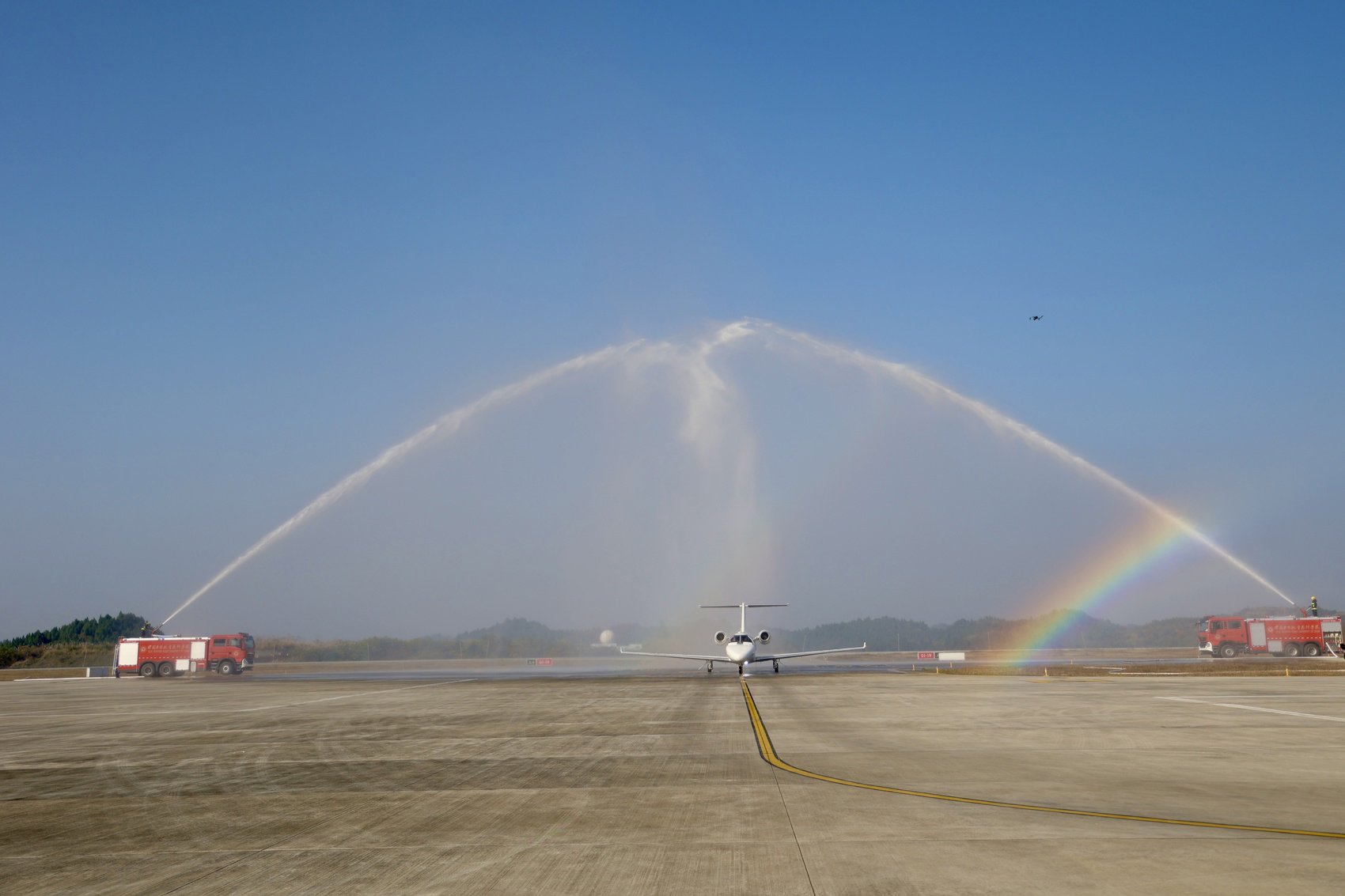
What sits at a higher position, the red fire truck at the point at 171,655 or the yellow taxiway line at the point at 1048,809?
the yellow taxiway line at the point at 1048,809

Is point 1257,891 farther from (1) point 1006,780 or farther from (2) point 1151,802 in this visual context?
(1) point 1006,780

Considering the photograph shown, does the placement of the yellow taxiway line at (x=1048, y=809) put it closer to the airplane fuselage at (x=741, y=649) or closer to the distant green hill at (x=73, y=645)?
the airplane fuselage at (x=741, y=649)

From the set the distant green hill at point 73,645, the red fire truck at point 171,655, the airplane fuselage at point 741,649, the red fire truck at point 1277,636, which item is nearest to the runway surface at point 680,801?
the airplane fuselage at point 741,649

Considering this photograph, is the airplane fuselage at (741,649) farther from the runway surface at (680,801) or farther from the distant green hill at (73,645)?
the distant green hill at (73,645)

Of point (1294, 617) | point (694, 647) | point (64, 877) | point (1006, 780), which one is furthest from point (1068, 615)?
point (64, 877)

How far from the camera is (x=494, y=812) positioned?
1360 centimetres

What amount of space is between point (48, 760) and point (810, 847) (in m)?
19.3

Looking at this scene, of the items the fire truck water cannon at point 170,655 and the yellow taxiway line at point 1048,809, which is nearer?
the yellow taxiway line at point 1048,809

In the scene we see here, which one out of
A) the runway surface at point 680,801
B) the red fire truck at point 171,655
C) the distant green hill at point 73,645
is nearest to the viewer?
the runway surface at point 680,801

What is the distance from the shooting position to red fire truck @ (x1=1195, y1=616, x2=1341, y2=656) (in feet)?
235

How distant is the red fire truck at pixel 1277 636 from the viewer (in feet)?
235

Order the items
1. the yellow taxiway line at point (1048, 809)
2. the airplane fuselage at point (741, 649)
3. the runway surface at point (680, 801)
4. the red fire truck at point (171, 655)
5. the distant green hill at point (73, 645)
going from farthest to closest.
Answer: the distant green hill at point (73, 645) < the red fire truck at point (171, 655) < the airplane fuselage at point (741, 649) < the yellow taxiway line at point (1048, 809) < the runway surface at point (680, 801)

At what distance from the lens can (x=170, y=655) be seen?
71.1 m

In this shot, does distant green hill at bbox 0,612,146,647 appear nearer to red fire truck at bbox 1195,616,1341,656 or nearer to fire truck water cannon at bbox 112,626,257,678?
fire truck water cannon at bbox 112,626,257,678
